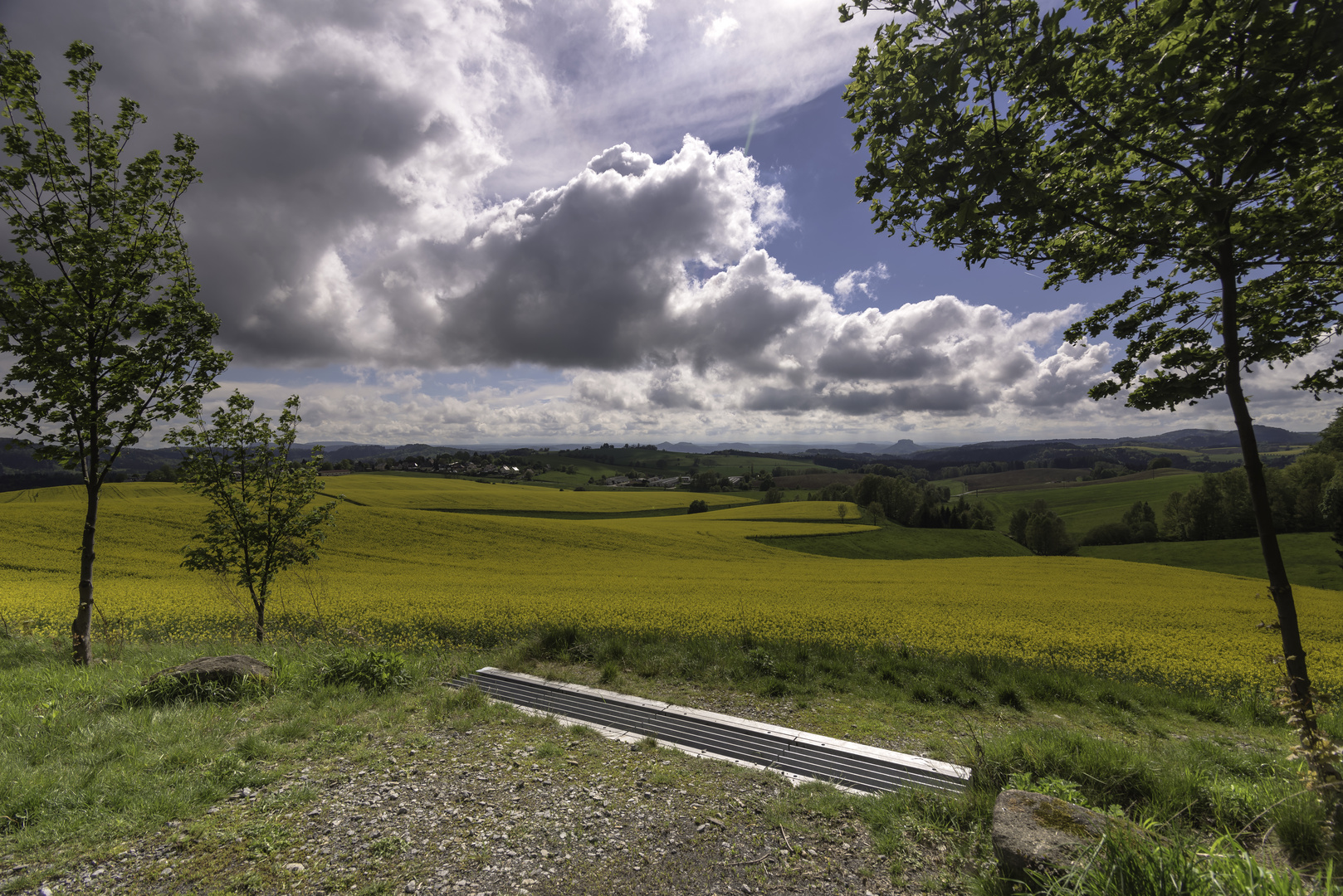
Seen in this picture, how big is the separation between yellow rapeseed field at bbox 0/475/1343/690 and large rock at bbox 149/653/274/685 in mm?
2513

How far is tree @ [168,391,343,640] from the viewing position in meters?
10.2

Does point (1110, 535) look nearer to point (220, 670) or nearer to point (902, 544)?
point (902, 544)

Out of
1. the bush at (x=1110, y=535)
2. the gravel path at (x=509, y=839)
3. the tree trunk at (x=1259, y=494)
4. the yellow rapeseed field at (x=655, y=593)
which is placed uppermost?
the tree trunk at (x=1259, y=494)

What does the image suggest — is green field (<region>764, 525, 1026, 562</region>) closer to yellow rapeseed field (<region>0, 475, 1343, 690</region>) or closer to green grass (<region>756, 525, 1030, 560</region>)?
green grass (<region>756, 525, 1030, 560</region>)

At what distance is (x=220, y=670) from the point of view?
20.6 ft

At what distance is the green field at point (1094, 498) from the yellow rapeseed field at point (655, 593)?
5623 cm

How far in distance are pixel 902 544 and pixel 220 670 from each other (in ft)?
142

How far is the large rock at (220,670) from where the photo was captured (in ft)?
20.2

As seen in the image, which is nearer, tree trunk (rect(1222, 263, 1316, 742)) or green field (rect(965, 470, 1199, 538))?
tree trunk (rect(1222, 263, 1316, 742))

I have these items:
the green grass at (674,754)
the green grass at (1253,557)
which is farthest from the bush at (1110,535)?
the green grass at (674,754)

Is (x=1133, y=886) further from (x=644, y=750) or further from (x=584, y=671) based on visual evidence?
(x=584, y=671)

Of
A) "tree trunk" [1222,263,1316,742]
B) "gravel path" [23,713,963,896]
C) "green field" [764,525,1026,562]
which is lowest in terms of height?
"green field" [764,525,1026,562]

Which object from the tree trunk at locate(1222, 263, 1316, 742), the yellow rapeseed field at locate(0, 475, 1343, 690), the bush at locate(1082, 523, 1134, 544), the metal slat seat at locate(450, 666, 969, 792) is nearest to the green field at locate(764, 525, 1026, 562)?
the yellow rapeseed field at locate(0, 475, 1343, 690)

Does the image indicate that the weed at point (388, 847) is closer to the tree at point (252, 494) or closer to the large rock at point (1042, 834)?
the large rock at point (1042, 834)
